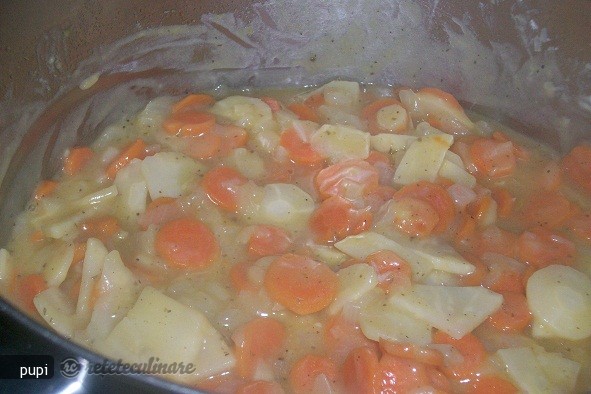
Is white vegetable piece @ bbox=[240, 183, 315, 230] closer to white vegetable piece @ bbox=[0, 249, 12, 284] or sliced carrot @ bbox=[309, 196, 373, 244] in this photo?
sliced carrot @ bbox=[309, 196, 373, 244]

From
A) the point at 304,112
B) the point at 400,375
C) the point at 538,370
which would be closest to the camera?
the point at 400,375

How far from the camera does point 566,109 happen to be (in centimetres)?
309

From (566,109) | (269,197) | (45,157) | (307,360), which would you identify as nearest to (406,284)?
(307,360)

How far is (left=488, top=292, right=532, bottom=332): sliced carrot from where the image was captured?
2328mm

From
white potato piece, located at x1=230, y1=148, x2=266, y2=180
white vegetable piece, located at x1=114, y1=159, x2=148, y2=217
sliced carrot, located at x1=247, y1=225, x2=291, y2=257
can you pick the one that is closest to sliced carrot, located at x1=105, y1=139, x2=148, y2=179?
white vegetable piece, located at x1=114, y1=159, x2=148, y2=217

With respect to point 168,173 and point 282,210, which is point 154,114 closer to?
point 168,173

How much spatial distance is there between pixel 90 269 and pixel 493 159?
70.8 inches

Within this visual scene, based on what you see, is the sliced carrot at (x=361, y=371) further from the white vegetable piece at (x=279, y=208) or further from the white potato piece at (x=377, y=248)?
the white vegetable piece at (x=279, y=208)

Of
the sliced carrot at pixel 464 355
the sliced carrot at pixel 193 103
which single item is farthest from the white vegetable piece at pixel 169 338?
the sliced carrot at pixel 193 103

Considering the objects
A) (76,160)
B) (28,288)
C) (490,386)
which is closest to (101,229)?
(28,288)

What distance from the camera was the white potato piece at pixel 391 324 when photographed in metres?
2.18

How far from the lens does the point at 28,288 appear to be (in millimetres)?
2406

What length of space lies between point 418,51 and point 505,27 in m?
0.44

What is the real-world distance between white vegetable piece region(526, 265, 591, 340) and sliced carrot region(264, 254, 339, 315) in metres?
0.74
